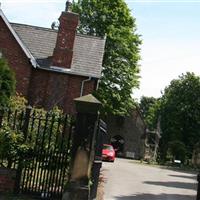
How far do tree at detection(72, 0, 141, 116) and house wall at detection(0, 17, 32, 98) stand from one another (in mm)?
12734

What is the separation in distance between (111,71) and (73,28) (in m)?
13.3

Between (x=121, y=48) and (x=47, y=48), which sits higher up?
(x=121, y=48)

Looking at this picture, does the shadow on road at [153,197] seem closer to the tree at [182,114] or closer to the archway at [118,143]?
the archway at [118,143]

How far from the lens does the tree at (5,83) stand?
16.7 m

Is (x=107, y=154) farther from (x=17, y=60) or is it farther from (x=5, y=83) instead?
(x=5, y=83)

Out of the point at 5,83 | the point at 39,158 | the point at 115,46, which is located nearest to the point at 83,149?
the point at 39,158

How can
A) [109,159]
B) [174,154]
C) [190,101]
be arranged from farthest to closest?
1. [190,101]
2. [174,154]
3. [109,159]

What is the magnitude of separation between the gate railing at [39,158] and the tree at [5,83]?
16.1ft

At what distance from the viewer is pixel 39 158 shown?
1166 centimetres

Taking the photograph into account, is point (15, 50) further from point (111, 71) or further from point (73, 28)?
point (111, 71)

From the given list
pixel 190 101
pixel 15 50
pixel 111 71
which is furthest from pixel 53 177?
pixel 190 101

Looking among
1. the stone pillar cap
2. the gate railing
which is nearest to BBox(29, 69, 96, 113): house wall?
the gate railing

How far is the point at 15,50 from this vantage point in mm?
26000

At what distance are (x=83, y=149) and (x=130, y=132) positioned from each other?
47.7 m
